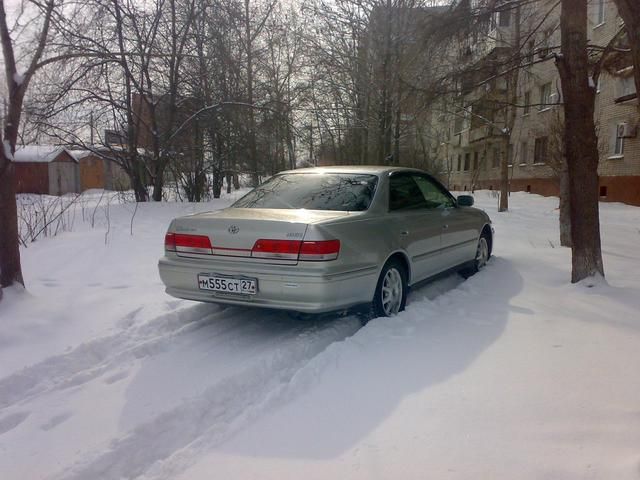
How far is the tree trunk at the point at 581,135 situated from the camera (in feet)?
17.3

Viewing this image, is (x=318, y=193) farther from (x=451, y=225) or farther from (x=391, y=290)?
(x=451, y=225)

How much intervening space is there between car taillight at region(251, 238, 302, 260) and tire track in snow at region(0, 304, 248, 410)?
893 millimetres

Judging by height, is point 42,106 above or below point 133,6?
below

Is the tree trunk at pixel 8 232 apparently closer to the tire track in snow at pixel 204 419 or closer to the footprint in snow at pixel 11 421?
the footprint in snow at pixel 11 421

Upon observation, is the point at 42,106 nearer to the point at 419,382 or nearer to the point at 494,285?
the point at 494,285

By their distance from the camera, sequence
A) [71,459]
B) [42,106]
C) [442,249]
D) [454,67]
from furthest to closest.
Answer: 1. [42,106]
2. [454,67]
3. [442,249]
4. [71,459]

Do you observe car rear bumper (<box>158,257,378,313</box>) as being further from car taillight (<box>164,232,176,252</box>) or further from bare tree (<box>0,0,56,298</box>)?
bare tree (<box>0,0,56,298</box>)

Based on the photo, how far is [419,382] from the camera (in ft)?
10.0

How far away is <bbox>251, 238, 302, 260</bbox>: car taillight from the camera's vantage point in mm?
3711

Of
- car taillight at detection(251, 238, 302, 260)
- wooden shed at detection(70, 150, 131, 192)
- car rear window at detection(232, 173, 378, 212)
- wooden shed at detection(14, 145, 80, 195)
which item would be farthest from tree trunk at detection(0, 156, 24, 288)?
wooden shed at detection(70, 150, 131, 192)

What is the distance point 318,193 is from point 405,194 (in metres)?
1.01

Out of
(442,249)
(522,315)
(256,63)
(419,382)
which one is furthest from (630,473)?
(256,63)

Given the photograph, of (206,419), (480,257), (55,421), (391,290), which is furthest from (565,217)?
(55,421)

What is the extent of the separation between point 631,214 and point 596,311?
44.8 ft
